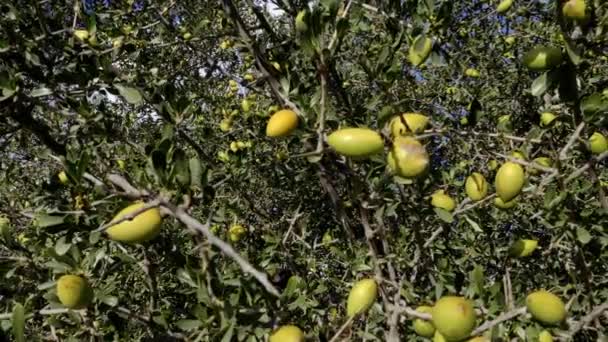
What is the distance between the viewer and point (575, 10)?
0.97 metres

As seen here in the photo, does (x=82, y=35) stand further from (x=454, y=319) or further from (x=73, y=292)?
(x=454, y=319)

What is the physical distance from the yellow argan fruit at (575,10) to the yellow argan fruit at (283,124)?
0.50m

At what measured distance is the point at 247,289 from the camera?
42.3 inches

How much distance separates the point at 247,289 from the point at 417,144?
16.5 inches

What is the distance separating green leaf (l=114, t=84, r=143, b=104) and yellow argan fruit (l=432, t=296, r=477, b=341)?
2.35 ft

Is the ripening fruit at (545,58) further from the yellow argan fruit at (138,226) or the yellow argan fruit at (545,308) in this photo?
the yellow argan fruit at (138,226)

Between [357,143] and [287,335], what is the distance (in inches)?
12.9

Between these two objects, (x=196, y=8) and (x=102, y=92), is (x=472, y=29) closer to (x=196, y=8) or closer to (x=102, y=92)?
(x=196, y=8)

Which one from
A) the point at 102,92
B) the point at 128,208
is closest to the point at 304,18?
the point at 128,208

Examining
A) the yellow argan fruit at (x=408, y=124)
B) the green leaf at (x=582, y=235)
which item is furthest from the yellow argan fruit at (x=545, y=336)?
the yellow argan fruit at (x=408, y=124)

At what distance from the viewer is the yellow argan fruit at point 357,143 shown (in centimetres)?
90

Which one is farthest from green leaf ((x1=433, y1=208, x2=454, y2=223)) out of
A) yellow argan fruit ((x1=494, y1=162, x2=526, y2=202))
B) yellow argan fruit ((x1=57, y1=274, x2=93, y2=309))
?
yellow argan fruit ((x1=57, y1=274, x2=93, y2=309))

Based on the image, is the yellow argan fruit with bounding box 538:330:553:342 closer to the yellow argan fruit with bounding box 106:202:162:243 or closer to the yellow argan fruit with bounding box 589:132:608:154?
the yellow argan fruit with bounding box 589:132:608:154

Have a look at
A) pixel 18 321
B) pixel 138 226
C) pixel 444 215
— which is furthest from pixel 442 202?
pixel 18 321
